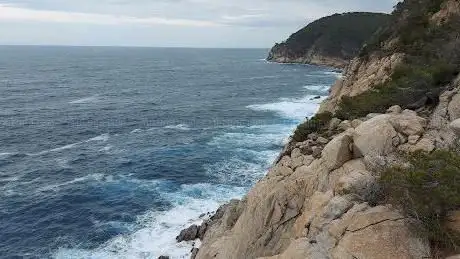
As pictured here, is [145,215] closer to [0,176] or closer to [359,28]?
[0,176]

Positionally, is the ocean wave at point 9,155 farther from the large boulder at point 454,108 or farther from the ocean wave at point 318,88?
the ocean wave at point 318,88

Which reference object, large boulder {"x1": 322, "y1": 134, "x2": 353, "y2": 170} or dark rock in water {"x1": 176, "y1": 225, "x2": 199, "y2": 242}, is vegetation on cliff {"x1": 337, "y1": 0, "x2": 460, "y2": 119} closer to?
large boulder {"x1": 322, "y1": 134, "x2": 353, "y2": 170}

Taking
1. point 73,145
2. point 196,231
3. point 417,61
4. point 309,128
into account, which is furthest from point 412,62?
point 73,145

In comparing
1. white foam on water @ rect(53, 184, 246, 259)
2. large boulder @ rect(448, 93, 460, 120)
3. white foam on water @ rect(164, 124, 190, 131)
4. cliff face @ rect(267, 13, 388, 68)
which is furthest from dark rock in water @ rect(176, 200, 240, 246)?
cliff face @ rect(267, 13, 388, 68)

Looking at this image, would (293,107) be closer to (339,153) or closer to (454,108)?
(454,108)

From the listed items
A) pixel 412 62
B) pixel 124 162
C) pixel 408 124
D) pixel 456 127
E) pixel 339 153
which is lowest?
pixel 124 162

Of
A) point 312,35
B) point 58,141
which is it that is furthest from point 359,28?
point 58,141

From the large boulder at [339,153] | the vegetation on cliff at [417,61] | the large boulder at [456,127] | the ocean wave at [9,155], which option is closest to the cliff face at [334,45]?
the vegetation on cliff at [417,61]
